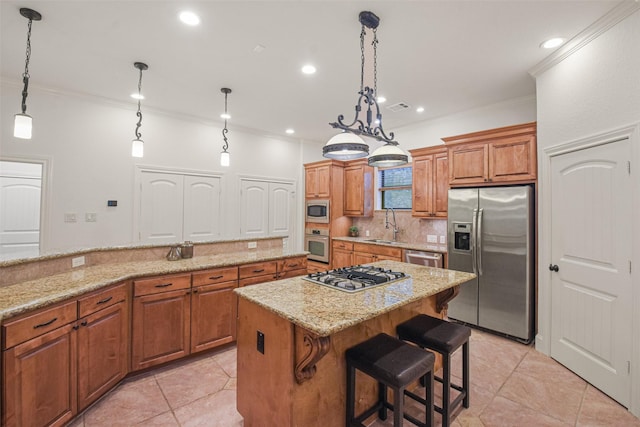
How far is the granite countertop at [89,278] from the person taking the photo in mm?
1647

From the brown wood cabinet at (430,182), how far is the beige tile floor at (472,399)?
2.15 meters

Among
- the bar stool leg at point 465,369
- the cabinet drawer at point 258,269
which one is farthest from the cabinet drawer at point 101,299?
the bar stool leg at point 465,369

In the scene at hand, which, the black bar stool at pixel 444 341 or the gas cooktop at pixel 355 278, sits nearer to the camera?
the black bar stool at pixel 444 341

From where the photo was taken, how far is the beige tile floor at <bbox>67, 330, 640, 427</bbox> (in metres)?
2.00

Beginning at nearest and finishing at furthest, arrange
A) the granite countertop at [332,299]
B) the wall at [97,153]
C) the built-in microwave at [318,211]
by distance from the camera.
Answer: the granite countertop at [332,299] < the wall at [97,153] < the built-in microwave at [318,211]

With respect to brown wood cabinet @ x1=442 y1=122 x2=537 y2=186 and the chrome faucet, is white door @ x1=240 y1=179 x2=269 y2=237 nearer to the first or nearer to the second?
the chrome faucet

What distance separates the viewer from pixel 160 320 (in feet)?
8.28

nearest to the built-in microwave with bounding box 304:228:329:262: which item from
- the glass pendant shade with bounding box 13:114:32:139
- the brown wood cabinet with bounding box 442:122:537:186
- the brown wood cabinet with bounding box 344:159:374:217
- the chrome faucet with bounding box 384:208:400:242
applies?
the brown wood cabinet with bounding box 344:159:374:217

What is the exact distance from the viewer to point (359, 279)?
215 cm

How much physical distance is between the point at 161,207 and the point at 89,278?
2580mm

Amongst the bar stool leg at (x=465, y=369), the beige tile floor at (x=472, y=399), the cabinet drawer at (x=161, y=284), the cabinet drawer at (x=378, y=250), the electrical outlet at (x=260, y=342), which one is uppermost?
the cabinet drawer at (x=378, y=250)

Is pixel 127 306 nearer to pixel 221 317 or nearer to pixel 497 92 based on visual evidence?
pixel 221 317

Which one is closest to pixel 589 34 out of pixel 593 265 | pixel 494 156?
pixel 494 156

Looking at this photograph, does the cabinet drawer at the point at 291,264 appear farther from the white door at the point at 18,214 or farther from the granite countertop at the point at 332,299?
the white door at the point at 18,214
